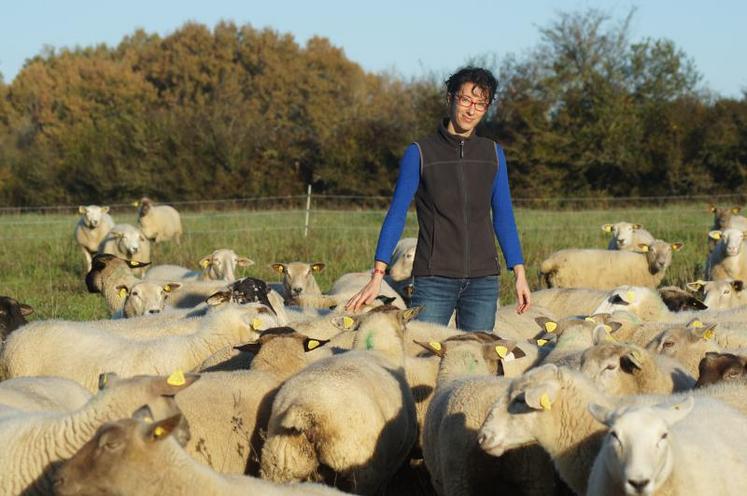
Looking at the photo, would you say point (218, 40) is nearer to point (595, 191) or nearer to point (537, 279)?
point (595, 191)

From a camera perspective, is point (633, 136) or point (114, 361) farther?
point (633, 136)

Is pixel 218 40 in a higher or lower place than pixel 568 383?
higher

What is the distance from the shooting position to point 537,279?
1538 cm

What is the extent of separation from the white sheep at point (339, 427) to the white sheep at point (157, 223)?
17305 millimetres

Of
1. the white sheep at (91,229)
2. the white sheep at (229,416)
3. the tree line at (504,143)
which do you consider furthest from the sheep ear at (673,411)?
the tree line at (504,143)

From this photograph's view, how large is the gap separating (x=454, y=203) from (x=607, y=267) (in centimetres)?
834

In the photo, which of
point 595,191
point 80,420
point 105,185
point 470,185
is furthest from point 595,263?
point 105,185

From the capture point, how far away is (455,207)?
6883 mm

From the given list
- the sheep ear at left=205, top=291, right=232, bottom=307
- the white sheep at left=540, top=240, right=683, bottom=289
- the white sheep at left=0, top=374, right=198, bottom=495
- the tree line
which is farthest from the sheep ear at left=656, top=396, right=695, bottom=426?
Answer: the tree line

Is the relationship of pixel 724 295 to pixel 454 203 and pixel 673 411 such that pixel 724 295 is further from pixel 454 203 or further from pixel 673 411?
pixel 673 411

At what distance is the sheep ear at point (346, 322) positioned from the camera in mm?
7512

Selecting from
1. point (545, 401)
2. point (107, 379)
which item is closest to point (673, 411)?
point (545, 401)

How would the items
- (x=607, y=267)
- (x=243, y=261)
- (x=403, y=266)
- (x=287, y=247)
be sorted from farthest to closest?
(x=287, y=247), (x=607, y=267), (x=243, y=261), (x=403, y=266)

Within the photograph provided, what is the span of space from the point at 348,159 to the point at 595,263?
2599 centimetres
